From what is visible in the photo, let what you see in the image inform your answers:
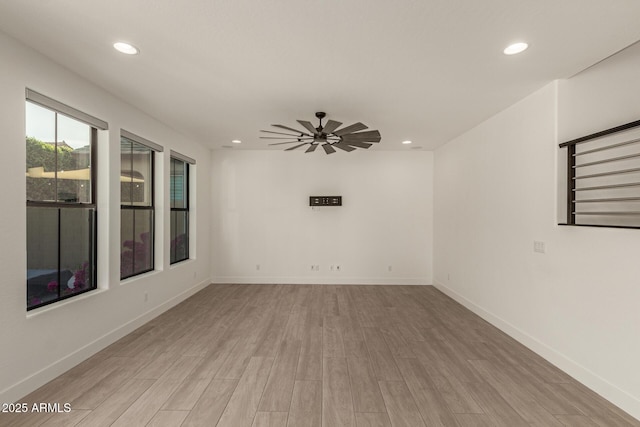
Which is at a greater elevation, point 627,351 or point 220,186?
point 220,186

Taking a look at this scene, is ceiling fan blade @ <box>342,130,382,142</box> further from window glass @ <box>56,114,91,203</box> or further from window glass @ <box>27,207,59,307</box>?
window glass @ <box>27,207,59,307</box>

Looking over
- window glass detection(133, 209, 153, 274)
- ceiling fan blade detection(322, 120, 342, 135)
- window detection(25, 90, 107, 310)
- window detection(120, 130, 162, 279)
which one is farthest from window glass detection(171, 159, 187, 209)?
ceiling fan blade detection(322, 120, 342, 135)

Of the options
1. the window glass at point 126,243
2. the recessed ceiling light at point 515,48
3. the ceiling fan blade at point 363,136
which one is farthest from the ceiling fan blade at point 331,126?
the window glass at point 126,243

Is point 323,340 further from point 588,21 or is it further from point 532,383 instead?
point 588,21

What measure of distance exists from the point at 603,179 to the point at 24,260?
15.6 feet

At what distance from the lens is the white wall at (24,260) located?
2342 millimetres

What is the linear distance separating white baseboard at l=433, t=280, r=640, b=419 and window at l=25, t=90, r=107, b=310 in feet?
15.3

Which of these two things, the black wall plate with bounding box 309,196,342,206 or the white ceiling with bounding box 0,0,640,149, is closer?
the white ceiling with bounding box 0,0,640,149

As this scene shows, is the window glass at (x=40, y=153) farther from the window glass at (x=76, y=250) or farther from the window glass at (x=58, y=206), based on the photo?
the window glass at (x=76, y=250)

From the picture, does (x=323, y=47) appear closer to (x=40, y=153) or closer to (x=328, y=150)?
(x=328, y=150)

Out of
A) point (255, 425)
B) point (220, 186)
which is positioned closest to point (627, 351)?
point (255, 425)

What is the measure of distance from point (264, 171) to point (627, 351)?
5.71m

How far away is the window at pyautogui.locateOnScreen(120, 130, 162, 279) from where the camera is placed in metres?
3.88

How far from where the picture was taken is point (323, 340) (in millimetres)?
3572
